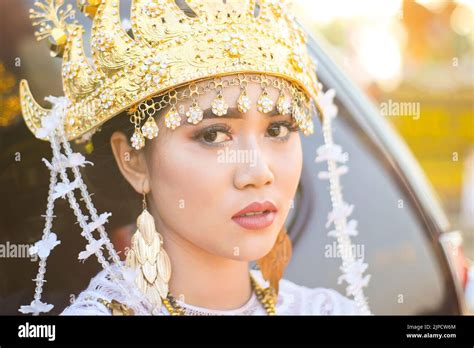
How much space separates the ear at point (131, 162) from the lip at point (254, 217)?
1.13ft

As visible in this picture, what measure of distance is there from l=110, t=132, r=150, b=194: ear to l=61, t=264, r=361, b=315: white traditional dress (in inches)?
13.7

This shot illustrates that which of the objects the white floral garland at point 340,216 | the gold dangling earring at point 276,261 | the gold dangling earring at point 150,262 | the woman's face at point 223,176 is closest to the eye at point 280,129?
the woman's face at point 223,176

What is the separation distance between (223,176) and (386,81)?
822 mm

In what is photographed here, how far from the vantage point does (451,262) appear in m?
2.73

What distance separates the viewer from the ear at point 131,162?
2.36m

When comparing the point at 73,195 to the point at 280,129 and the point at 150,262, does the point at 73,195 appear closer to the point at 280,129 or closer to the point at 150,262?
the point at 150,262

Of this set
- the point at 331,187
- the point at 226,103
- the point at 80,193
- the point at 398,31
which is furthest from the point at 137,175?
the point at 398,31

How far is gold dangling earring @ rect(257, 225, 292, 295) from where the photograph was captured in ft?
8.42

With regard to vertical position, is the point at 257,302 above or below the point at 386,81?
below

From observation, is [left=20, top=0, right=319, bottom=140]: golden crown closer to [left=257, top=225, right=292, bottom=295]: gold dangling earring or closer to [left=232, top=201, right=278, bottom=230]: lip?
[left=232, top=201, right=278, bottom=230]: lip

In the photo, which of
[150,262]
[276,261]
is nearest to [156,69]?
A: [150,262]

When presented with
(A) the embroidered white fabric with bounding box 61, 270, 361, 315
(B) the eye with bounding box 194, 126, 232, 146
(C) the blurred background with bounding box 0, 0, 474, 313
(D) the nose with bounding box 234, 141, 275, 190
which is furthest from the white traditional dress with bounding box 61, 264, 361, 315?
(B) the eye with bounding box 194, 126, 232, 146

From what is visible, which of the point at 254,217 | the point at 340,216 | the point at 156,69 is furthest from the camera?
the point at 340,216

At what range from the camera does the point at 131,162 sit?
7.80ft
